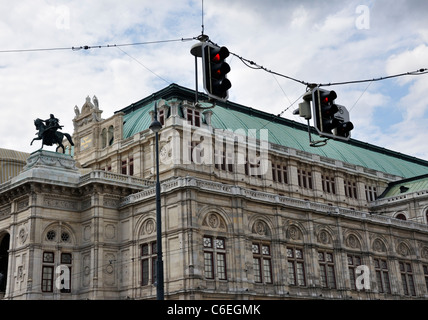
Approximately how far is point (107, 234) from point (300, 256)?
1813 cm

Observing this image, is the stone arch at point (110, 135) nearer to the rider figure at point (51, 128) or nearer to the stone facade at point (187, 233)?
the stone facade at point (187, 233)

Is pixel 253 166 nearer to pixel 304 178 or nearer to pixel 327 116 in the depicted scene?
pixel 304 178

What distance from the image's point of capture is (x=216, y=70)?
17.0m

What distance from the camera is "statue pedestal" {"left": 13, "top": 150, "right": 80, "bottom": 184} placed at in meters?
53.2

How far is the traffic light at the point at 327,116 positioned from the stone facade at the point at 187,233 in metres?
28.8

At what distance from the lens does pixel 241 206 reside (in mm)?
51750

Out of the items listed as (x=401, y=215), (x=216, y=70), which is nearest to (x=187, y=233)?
(x=216, y=70)

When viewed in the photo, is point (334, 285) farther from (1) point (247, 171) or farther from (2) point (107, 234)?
(2) point (107, 234)

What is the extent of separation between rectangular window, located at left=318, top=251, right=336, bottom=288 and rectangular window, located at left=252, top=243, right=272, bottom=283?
653 centimetres

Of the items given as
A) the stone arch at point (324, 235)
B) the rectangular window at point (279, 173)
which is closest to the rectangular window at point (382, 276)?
the stone arch at point (324, 235)

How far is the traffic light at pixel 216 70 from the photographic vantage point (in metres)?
16.8
